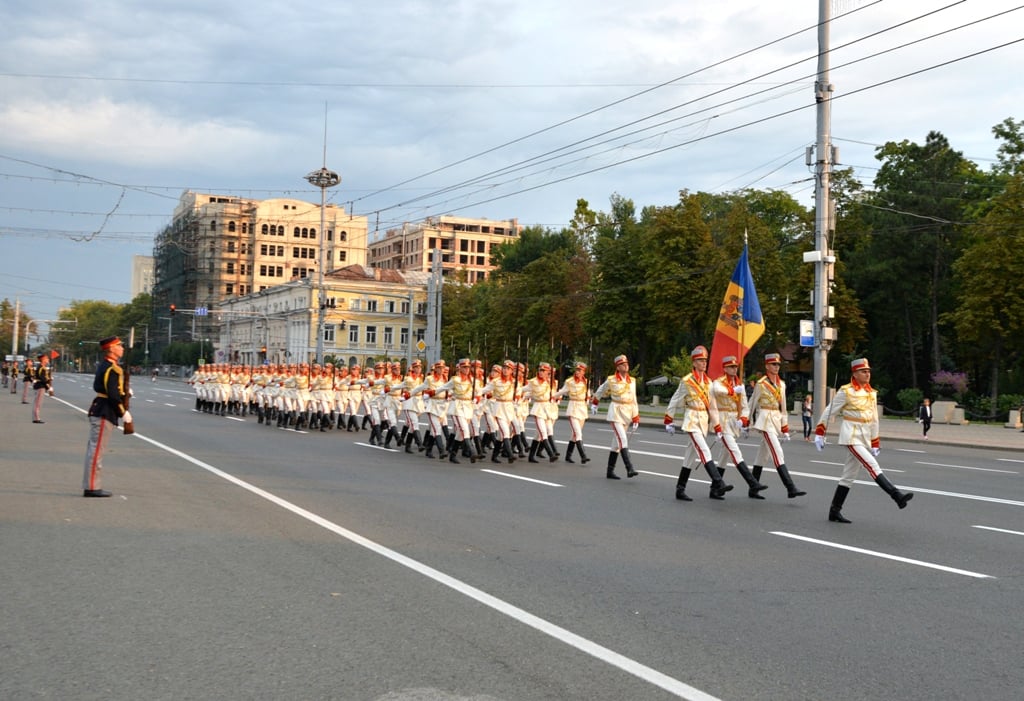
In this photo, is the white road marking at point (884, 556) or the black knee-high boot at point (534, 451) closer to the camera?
the white road marking at point (884, 556)

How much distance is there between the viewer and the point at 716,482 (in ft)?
44.3

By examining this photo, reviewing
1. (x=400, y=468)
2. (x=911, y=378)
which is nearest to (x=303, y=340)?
(x=911, y=378)

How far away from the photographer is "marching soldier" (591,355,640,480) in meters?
16.4

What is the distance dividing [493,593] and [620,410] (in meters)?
9.44

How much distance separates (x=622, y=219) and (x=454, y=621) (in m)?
79.9

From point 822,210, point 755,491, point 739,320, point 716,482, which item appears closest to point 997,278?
point 822,210

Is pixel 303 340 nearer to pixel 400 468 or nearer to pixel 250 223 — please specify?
pixel 250 223

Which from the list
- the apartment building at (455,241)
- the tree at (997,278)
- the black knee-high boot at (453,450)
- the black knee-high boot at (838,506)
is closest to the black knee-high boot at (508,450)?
the black knee-high boot at (453,450)

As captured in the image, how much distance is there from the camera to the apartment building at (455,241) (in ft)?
496

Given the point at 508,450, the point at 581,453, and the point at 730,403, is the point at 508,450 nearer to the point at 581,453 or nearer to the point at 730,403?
the point at 581,453

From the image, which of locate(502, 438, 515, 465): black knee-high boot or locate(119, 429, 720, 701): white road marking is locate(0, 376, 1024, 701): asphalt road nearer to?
locate(119, 429, 720, 701): white road marking

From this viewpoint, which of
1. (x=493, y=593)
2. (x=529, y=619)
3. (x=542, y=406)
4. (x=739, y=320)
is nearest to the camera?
(x=529, y=619)

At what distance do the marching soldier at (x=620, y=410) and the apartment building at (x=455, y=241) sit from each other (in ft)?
431

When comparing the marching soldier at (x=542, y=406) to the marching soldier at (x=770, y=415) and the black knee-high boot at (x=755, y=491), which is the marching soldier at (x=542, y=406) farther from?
the marching soldier at (x=770, y=415)
